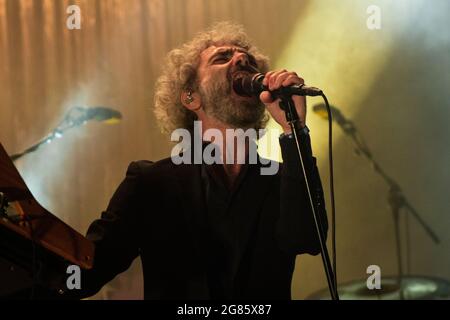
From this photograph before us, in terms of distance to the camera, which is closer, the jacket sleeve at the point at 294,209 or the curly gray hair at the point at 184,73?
the jacket sleeve at the point at 294,209

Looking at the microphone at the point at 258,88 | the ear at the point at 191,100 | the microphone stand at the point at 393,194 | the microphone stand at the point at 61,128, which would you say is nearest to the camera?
the microphone at the point at 258,88

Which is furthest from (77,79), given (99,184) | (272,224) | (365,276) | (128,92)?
(365,276)

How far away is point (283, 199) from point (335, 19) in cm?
165

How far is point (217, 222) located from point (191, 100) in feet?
1.64

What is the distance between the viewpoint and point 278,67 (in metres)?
2.79

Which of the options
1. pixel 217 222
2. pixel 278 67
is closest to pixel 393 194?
pixel 278 67

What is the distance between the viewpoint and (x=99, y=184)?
2686 millimetres

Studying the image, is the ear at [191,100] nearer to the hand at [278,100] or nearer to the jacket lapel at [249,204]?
the jacket lapel at [249,204]

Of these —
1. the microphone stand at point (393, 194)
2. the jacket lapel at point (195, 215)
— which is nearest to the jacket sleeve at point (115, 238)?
the jacket lapel at point (195, 215)

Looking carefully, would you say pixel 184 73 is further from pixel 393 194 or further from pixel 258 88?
pixel 393 194

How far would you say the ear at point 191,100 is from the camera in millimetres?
→ 1906

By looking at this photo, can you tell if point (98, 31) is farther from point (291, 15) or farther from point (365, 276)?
point (365, 276)

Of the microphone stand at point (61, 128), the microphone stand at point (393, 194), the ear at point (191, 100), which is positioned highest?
the ear at point (191, 100)

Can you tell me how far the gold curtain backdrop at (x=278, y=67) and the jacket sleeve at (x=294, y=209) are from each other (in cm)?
125
